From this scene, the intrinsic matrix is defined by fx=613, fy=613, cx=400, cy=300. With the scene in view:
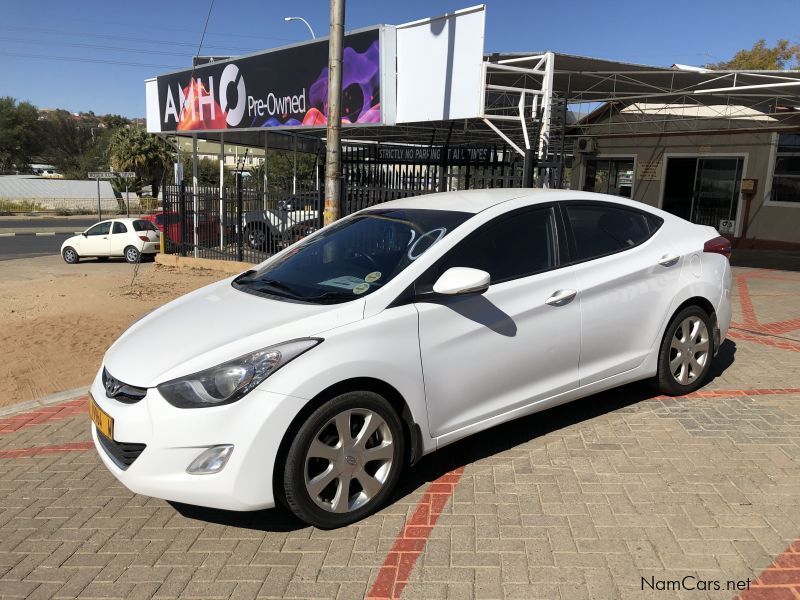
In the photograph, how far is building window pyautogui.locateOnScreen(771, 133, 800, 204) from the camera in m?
15.7

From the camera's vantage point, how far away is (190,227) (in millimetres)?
15031

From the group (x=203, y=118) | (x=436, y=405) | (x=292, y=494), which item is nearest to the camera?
(x=292, y=494)

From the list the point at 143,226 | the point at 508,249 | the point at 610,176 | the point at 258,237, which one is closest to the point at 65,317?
the point at 258,237

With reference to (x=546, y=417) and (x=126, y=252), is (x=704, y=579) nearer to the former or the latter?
(x=546, y=417)

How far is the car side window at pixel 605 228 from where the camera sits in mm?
4113

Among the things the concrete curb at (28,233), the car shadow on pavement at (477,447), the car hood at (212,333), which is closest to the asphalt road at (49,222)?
the concrete curb at (28,233)

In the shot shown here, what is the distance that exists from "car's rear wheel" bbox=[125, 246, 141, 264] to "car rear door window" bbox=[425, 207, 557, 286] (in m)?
16.4

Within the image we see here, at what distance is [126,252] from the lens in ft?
59.3

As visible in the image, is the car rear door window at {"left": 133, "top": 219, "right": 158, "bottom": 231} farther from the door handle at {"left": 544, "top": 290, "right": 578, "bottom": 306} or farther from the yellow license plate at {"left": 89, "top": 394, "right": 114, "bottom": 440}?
the door handle at {"left": 544, "top": 290, "right": 578, "bottom": 306}

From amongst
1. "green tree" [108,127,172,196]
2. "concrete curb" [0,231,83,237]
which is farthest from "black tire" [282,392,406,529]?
"green tree" [108,127,172,196]

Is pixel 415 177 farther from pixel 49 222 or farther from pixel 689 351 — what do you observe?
pixel 49 222

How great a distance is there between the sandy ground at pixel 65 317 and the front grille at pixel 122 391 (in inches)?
128

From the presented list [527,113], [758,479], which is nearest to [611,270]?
[758,479]

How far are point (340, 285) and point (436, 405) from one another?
87cm
